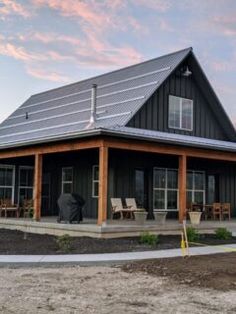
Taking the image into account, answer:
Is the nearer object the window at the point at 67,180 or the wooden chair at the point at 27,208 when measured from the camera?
the wooden chair at the point at 27,208

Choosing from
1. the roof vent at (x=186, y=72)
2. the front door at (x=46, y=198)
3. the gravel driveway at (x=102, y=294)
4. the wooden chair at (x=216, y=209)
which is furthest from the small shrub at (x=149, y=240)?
the front door at (x=46, y=198)

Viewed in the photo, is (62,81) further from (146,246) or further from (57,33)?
(146,246)

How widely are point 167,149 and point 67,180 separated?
22.1ft

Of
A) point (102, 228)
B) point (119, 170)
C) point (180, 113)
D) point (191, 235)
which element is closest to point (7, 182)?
point (119, 170)

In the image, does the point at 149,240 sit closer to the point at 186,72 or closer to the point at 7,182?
the point at 186,72

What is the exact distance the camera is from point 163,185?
20.8 m

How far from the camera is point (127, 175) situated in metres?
19.5

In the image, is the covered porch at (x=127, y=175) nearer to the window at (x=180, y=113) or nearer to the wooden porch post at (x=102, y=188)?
the wooden porch post at (x=102, y=188)

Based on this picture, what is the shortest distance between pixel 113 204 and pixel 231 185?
752 cm

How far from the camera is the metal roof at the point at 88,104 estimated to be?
60.8 ft

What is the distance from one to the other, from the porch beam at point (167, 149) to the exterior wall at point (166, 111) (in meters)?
2.19

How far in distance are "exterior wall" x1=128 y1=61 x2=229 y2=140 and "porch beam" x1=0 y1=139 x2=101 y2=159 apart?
2.84 metres

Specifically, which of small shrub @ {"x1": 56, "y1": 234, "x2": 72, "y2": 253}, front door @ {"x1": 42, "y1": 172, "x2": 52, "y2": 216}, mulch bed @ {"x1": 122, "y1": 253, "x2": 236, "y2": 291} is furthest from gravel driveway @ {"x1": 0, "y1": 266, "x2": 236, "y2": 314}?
front door @ {"x1": 42, "y1": 172, "x2": 52, "y2": 216}

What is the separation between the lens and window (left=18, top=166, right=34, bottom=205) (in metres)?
23.2
